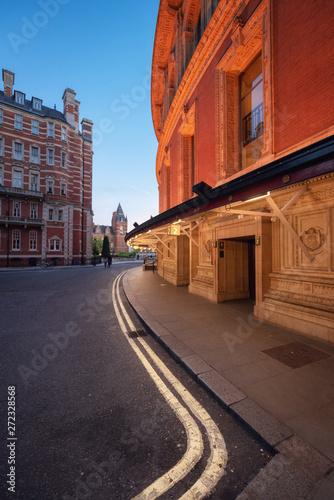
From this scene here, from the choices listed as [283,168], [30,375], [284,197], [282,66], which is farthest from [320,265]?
[30,375]

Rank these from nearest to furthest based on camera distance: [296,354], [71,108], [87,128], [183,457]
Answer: [183,457]
[296,354]
[71,108]
[87,128]

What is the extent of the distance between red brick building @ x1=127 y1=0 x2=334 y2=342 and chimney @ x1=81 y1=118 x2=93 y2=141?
38.1 m

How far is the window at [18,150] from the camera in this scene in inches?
1350

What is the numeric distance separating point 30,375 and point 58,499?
2.42 meters

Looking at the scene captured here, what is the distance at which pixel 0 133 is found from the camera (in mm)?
33062

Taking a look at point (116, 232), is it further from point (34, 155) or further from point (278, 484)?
point (278, 484)

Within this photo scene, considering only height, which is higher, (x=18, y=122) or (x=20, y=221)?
(x=18, y=122)

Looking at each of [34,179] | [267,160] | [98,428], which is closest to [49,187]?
[34,179]

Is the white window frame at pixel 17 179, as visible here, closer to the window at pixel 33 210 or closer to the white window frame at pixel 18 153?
the white window frame at pixel 18 153

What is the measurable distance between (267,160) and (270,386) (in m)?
5.88

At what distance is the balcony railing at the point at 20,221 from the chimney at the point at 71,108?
1990 cm

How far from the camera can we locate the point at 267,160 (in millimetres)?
6277

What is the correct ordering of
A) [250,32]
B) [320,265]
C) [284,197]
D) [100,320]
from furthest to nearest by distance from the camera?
[250,32] → [100,320] → [284,197] → [320,265]

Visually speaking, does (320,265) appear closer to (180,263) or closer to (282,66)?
(282,66)
